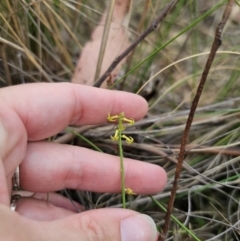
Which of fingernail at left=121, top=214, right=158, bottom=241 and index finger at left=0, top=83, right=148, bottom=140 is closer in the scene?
fingernail at left=121, top=214, right=158, bottom=241

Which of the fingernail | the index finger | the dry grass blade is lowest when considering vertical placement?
the fingernail

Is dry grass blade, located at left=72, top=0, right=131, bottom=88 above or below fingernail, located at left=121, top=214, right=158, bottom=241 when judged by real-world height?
above

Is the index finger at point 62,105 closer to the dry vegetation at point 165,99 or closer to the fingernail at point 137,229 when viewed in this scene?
the dry vegetation at point 165,99

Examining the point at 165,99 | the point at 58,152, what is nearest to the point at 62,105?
the point at 58,152

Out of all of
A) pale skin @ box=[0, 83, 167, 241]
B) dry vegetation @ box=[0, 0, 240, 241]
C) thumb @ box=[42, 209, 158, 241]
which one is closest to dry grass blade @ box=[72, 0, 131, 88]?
dry vegetation @ box=[0, 0, 240, 241]

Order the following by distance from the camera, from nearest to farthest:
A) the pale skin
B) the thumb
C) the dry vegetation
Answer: the thumb < the pale skin < the dry vegetation

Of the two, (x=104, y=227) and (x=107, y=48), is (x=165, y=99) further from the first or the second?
(x=104, y=227)

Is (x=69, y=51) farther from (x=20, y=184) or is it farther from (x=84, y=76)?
(x=20, y=184)

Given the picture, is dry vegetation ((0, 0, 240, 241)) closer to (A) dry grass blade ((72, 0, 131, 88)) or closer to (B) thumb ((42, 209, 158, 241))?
(A) dry grass blade ((72, 0, 131, 88))
